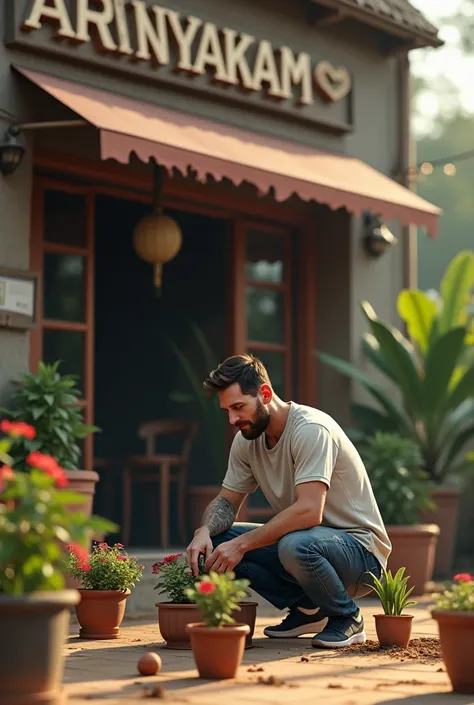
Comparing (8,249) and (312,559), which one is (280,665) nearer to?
(312,559)

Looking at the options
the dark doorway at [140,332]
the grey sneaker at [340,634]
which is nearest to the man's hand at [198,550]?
the grey sneaker at [340,634]

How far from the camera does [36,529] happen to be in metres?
3.23

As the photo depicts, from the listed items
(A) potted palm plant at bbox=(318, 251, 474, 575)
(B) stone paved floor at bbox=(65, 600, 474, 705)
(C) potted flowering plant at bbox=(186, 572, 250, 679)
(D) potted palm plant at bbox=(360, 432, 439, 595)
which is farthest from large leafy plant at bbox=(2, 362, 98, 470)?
(C) potted flowering plant at bbox=(186, 572, 250, 679)

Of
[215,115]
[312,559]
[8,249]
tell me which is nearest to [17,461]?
[8,249]

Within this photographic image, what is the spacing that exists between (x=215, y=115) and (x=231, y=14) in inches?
30.2

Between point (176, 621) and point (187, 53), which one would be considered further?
point (187, 53)

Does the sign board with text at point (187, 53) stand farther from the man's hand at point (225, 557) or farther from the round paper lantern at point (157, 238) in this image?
the man's hand at point (225, 557)

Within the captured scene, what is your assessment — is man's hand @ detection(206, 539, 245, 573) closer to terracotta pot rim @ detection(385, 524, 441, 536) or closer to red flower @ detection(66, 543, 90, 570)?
red flower @ detection(66, 543, 90, 570)

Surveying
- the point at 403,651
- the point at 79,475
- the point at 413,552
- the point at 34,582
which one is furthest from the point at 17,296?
the point at 34,582

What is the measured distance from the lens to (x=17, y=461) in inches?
258

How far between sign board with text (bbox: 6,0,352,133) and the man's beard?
3032mm

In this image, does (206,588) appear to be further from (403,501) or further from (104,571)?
(403,501)

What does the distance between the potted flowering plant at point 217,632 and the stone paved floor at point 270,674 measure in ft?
0.20

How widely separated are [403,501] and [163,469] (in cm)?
187
